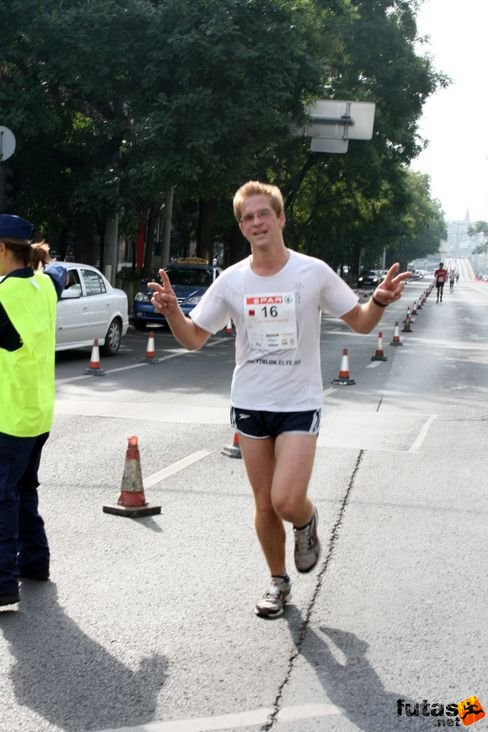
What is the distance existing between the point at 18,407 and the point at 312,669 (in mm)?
1785

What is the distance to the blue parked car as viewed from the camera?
81.1 ft

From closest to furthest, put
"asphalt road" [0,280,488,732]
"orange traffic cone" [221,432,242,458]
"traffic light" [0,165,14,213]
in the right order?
"asphalt road" [0,280,488,732] → "orange traffic cone" [221,432,242,458] → "traffic light" [0,165,14,213]

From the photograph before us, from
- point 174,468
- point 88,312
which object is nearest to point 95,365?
point 88,312

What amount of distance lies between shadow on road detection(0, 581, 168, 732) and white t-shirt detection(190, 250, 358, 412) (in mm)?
1210

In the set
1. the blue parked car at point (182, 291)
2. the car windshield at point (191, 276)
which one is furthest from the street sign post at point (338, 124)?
the car windshield at point (191, 276)

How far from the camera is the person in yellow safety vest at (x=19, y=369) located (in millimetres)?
4879

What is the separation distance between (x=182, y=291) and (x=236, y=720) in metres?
21.9

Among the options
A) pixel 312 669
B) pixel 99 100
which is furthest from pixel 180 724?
pixel 99 100

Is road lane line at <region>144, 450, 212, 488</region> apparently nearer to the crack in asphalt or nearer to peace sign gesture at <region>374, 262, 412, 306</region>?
the crack in asphalt

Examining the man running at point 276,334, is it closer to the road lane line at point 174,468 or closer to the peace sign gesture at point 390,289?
the peace sign gesture at point 390,289

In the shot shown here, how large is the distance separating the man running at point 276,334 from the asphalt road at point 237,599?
53cm

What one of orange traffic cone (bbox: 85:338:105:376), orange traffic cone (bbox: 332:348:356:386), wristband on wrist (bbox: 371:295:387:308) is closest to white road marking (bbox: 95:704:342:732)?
wristband on wrist (bbox: 371:295:387:308)

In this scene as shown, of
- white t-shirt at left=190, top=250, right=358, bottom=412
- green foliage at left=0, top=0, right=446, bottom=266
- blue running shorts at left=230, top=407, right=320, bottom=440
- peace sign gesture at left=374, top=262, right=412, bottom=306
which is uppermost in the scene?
green foliage at left=0, top=0, right=446, bottom=266

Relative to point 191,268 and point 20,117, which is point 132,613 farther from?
point 191,268
